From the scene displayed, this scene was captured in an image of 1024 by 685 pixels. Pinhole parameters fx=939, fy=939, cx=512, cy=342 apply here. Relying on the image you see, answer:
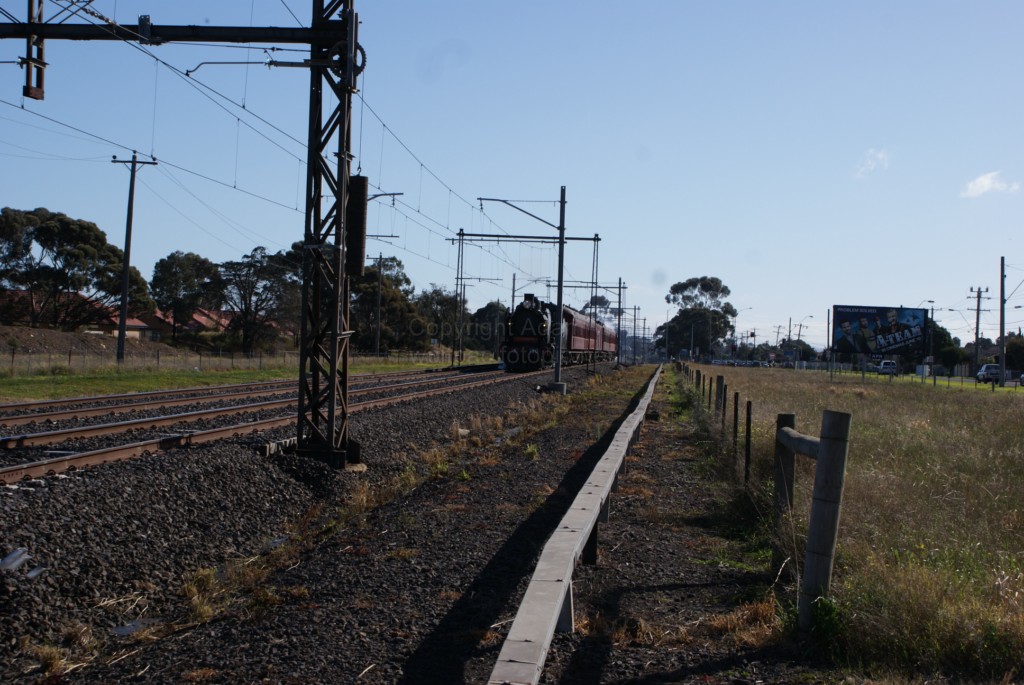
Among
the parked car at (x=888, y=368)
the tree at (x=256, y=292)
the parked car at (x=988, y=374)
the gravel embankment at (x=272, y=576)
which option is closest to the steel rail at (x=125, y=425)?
the gravel embankment at (x=272, y=576)

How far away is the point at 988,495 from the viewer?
25.8 ft

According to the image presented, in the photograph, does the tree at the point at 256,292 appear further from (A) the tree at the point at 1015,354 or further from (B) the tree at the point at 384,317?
(A) the tree at the point at 1015,354

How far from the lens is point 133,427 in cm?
1545

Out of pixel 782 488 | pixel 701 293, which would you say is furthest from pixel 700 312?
pixel 782 488

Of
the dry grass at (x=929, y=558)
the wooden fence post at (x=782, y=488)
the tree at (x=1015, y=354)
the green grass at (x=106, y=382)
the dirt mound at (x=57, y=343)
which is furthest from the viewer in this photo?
the tree at (x=1015, y=354)

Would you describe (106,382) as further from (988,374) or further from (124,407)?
(988,374)

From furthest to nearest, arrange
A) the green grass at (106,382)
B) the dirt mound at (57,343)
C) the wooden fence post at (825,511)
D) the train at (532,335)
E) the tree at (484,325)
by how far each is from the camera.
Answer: the tree at (484,325) < the train at (532,335) < the dirt mound at (57,343) < the green grass at (106,382) < the wooden fence post at (825,511)

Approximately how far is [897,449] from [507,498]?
A: 5194mm

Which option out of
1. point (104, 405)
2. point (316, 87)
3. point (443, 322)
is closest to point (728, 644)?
point (316, 87)

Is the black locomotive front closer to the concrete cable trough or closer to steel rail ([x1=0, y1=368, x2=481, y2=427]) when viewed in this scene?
steel rail ([x1=0, y1=368, x2=481, y2=427])

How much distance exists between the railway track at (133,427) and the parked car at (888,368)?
2509 inches

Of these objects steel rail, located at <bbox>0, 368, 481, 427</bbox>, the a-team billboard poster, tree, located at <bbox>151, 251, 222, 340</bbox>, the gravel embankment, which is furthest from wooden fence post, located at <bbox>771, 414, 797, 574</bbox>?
tree, located at <bbox>151, 251, 222, 340</bbox>

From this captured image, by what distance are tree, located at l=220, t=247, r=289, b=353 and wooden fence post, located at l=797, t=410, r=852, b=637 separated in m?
66.9

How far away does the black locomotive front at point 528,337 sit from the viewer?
159ft
